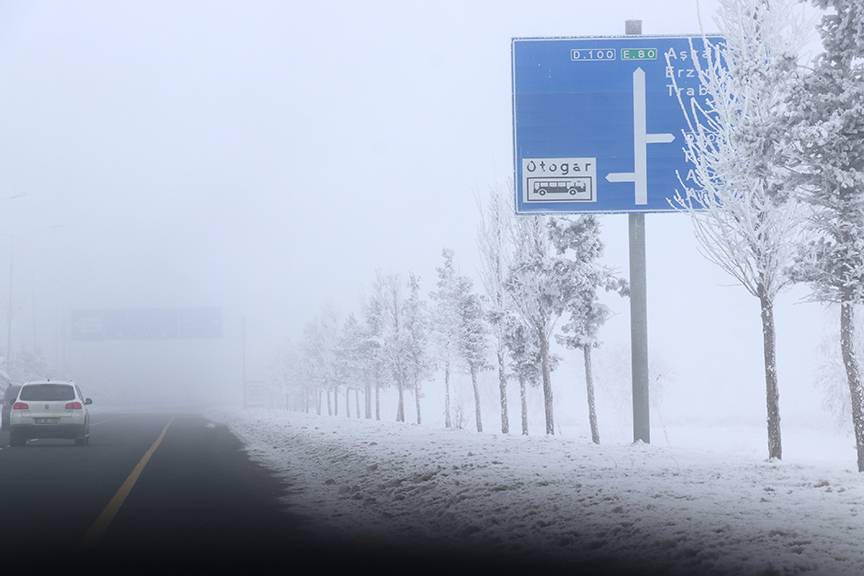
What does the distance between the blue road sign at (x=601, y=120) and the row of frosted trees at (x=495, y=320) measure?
1378 cm

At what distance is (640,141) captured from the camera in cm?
2173

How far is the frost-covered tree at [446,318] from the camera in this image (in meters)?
57.4

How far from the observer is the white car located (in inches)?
1337

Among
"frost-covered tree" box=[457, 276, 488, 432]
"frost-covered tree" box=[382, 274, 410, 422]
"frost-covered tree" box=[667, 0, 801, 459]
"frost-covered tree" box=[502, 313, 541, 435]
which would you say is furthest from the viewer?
"frost-covered tree" box=[382, 274, 410, 422]

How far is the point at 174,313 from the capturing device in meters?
93.8

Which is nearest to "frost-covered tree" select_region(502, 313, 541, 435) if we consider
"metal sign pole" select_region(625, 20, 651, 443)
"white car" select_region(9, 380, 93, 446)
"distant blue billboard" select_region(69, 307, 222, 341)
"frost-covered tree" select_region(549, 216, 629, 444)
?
"frost-covered tree" select_region(549, 216, 629, 444)

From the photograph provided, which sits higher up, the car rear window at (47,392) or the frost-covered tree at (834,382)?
the car rear window at (47,392)

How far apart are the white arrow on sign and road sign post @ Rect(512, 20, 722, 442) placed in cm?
2

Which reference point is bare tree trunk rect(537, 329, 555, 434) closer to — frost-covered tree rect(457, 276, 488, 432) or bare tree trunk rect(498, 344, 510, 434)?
bare tree trunk rect(498, 344, 510, 434)

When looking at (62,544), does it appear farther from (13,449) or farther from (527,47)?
(13,449)

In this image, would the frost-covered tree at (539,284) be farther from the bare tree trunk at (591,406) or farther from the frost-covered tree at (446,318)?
the frost-covered tree at (446,318)

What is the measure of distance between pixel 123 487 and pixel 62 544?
290 inches

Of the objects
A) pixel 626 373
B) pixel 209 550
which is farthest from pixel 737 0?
pixel 626 373

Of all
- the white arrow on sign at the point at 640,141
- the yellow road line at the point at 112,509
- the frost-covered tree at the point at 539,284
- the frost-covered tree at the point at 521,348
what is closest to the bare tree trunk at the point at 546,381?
the frost-covered tree at the point at 539,284
